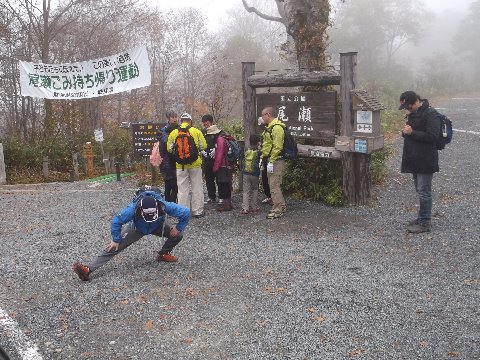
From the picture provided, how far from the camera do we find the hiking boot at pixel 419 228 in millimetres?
6673

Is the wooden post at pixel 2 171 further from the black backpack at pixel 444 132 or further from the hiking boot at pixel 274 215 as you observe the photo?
the black backpack at pixel 444 132

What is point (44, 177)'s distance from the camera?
13492 millimetres

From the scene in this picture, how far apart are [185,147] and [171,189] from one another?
1232 mm

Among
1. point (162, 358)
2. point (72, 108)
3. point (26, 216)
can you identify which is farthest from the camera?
point (72, 108)

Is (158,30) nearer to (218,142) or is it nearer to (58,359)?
(218,142)

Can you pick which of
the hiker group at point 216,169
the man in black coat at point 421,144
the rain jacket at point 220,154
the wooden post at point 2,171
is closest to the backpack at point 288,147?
the hiker group at point 216,169

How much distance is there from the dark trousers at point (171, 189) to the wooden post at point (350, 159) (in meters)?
2.95

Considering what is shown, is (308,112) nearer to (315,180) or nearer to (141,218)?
(315,180)

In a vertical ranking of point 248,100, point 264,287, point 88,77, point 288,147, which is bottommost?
point 264,287

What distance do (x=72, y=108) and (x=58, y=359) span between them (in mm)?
13979

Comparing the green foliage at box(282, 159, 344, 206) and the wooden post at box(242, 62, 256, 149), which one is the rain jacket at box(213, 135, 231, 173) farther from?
the green foliage at box(282, 159, 344, 206)

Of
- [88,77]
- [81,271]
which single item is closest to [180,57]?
[88,77]

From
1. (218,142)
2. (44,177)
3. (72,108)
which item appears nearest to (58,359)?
(218,142)

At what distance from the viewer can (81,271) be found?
5469mm
